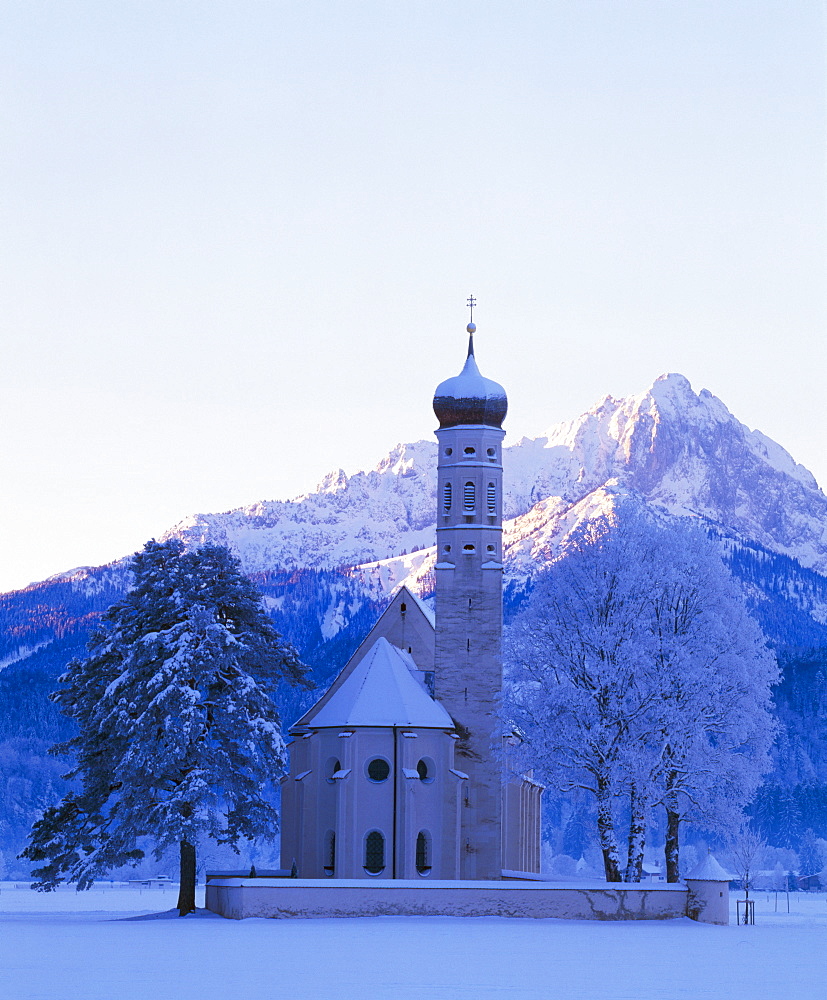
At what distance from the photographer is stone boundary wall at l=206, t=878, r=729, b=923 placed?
5900 centimetres

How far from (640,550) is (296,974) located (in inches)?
1239

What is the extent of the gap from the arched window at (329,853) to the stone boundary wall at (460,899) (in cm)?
837

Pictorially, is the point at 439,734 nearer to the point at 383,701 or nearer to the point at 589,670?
the point at 383,701

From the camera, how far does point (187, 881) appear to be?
64.2 metres

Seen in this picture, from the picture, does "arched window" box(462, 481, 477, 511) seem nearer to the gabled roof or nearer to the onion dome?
the onion dome

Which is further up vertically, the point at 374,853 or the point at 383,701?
the point at 383,701

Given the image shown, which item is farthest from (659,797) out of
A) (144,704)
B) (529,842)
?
(529,842)

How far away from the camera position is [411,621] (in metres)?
81.4

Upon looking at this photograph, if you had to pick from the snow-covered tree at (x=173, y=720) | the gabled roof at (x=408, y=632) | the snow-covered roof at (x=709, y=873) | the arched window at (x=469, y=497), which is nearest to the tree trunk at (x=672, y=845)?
the snow-covered roof at (x=709, y=873)

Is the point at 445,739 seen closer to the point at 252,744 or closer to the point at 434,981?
the point at 252,744

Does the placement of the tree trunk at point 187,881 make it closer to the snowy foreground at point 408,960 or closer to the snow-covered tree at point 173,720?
the snow-covered tree at point 173,720

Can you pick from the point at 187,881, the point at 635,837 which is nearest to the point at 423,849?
the point at 635,837

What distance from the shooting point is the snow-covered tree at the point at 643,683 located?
63.3m

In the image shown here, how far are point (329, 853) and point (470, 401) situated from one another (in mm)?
19861
